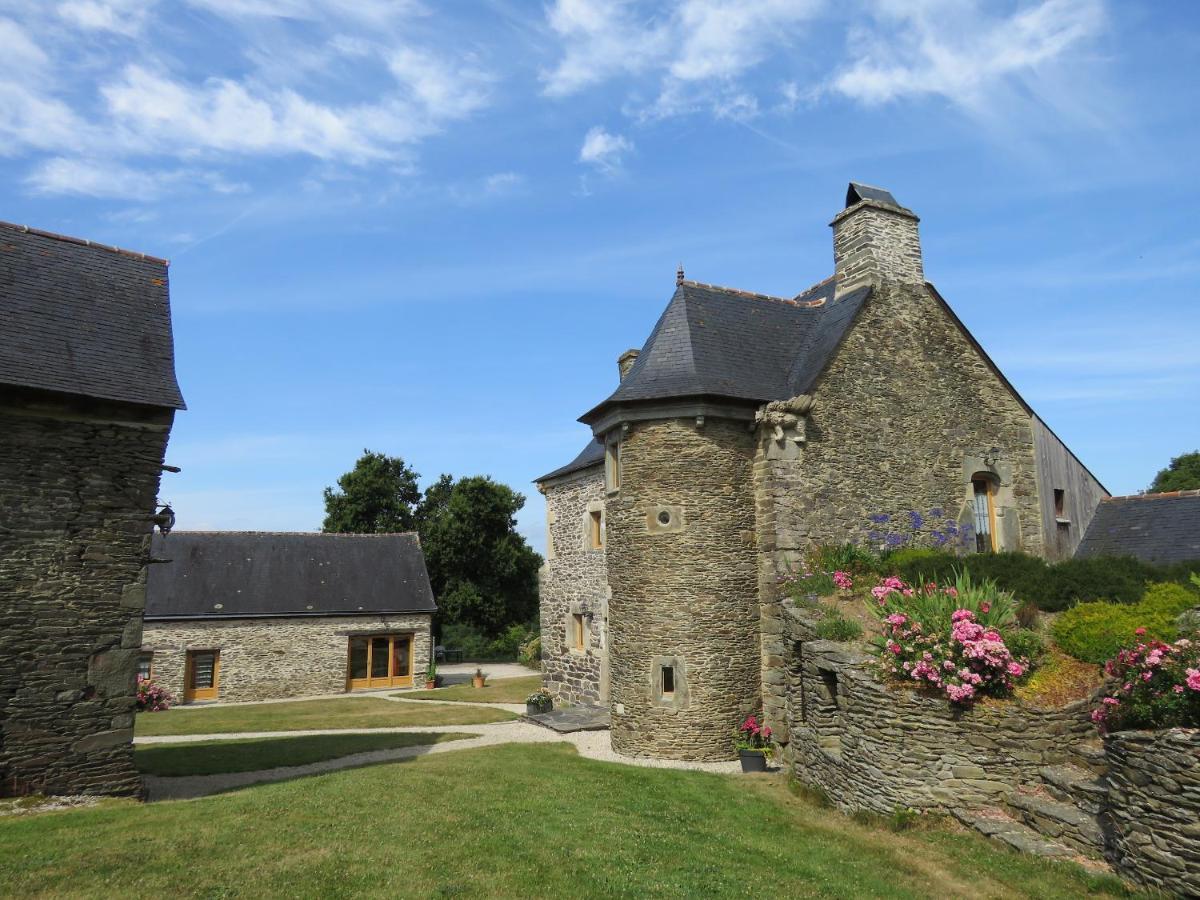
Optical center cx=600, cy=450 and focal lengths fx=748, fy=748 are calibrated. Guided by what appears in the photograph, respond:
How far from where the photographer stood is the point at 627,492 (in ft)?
43.1

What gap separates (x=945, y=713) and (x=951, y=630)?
0.96m

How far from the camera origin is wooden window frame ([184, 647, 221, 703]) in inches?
883

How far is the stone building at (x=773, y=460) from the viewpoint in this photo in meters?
12.4

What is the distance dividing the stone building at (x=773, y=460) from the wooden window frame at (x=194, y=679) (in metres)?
13.3

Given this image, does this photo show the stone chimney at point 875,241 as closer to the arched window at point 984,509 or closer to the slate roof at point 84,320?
the arched window at point 984,509

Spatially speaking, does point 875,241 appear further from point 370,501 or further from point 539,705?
point 370,501

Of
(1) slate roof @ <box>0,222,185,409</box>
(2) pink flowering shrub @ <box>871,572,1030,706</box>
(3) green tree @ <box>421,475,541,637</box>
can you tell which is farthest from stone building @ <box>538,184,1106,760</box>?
(3) green tree @ <box>421,475,541,637</box>

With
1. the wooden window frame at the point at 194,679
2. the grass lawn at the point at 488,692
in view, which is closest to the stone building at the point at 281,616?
the wooden window frame at the point at 194,679

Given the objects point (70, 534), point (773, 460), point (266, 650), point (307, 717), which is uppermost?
point (773, 460)

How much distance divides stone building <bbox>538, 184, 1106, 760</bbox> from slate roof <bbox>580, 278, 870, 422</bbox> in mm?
41

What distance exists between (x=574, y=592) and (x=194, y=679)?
12818mm

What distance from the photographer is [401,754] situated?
13.3m

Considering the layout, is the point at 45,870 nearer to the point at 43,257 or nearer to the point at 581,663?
the point at 43,257

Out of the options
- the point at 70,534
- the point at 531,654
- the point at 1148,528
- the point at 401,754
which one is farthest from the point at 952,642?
the point at 531,654
